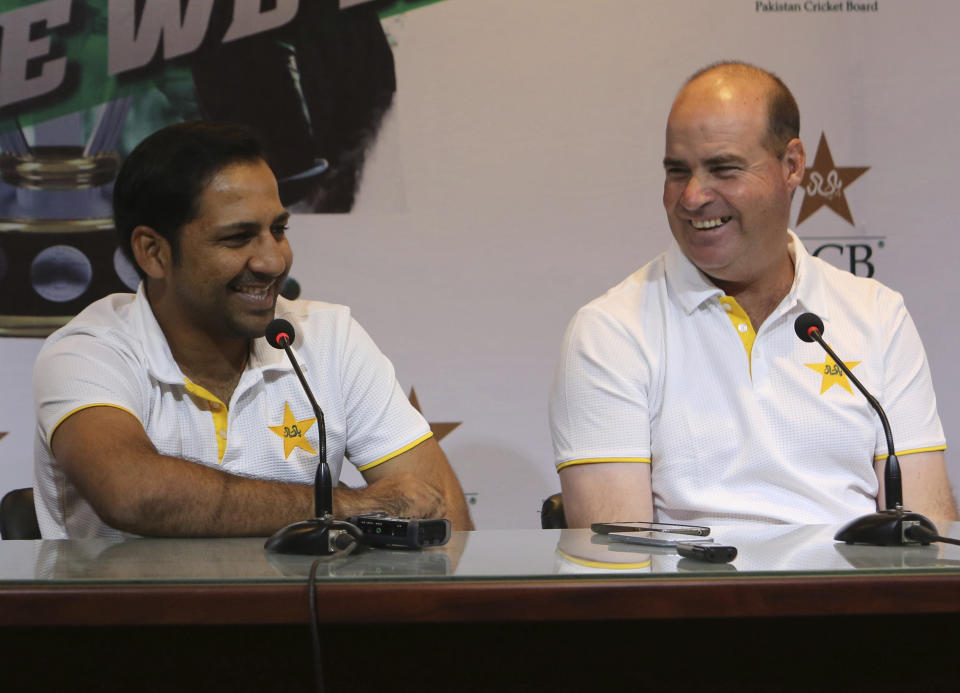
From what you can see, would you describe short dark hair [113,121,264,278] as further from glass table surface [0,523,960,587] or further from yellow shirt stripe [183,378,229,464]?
glass table surface [0,523,960,587]

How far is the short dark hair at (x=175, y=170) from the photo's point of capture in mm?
2236

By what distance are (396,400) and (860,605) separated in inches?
52.2

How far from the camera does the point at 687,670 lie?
1230 millimetres

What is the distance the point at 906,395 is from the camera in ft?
7.14

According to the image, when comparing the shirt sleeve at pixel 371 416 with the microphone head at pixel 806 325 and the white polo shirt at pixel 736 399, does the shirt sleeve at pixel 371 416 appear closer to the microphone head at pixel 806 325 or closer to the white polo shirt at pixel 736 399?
the white polo shirt at pixel 736 399

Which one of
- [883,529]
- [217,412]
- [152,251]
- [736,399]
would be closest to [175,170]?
[152,251]

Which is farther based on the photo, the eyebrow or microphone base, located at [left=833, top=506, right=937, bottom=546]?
the eyebrow

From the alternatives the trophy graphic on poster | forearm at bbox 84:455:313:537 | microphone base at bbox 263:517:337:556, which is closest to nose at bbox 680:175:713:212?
forearm at bbox 84:455:313:537

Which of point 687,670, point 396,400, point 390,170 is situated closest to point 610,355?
point 396,400

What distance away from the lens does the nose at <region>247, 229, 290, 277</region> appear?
223 cm

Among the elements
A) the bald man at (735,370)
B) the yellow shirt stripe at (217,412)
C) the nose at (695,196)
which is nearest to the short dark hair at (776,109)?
the bald man at (735,370)

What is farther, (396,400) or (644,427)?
(396,400)

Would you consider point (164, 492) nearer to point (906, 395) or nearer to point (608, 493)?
point (608, 493)

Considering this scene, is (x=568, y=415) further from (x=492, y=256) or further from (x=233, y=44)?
(x=233, y=44)
